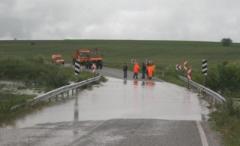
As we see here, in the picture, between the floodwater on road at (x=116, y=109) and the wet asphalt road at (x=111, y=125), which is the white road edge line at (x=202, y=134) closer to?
the wet asphalt road at (x=111, y=125)

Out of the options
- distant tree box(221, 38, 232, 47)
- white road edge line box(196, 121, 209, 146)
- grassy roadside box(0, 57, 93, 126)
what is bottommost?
grassy roadside box(0, 57, 93, 126)

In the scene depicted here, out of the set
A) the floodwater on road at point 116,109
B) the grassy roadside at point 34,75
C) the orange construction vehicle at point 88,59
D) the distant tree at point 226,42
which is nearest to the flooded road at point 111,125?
the floodwater on road at point 116,109

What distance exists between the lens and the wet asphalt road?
44.4 feet

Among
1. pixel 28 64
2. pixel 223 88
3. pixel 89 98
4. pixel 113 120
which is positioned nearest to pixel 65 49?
pixel 28 64

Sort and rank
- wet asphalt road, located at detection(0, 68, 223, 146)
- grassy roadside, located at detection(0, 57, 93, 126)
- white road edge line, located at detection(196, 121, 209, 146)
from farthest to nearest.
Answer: grassy roadside, located at detection(0, 57, 93, 126)
white road edge line, located at detection(196, 121, 209, 146)
wet asphalt road, located at detection(0, 68, 223, 146)

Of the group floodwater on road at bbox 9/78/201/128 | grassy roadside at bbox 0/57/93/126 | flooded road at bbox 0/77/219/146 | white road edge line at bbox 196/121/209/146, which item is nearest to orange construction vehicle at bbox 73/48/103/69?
grassy roadside at bbox 0/57/93/126

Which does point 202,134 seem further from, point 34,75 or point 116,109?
point 34,75

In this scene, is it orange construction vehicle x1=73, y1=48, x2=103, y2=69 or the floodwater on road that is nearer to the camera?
the floodwater on road

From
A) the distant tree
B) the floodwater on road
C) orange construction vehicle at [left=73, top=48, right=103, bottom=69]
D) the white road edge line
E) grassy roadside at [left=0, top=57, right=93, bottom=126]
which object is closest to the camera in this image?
the white road edge line

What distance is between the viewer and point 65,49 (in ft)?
455

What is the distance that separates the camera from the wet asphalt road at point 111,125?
1353cm

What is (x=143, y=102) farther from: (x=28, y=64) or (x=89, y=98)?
(x=28, y=64)

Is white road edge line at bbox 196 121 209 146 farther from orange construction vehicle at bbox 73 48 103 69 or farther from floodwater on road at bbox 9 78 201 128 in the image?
orange construction vehicle at bbox 73 48 103 69

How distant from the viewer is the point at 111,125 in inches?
675
